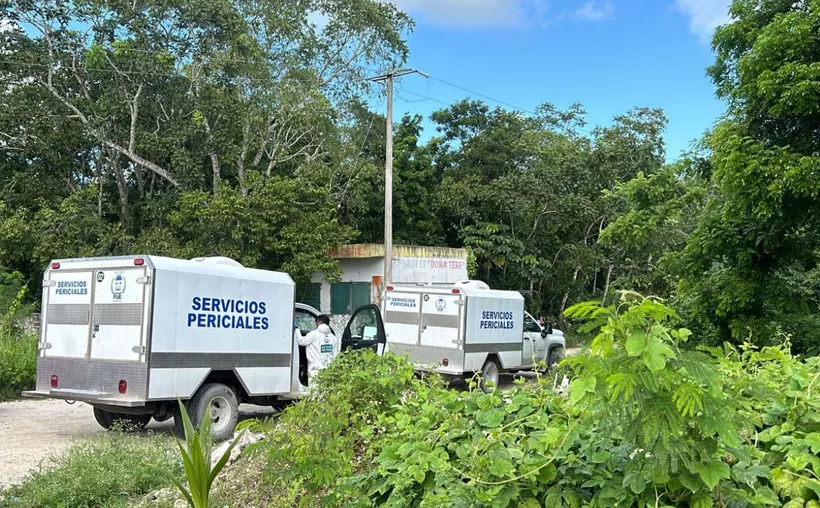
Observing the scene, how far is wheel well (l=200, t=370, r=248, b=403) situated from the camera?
900cm

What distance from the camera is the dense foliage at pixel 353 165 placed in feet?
38.3

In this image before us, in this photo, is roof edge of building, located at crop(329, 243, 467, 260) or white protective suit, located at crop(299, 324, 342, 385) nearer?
white protective suit, located at crop(299, 324, 342, 385)

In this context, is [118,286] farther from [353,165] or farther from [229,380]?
[353,165]

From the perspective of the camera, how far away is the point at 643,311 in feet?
8.68

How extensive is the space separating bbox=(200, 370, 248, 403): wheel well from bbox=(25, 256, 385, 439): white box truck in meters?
0.02

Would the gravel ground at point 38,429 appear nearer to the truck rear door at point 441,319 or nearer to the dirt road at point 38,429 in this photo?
the dirt road at point 38,429

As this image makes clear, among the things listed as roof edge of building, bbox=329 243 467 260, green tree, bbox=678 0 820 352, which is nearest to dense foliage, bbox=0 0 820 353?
green tree, bbox=678 0 820 352

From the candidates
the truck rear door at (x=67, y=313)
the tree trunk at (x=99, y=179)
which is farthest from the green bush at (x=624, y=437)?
the tree trunk at (x=99, y=179)

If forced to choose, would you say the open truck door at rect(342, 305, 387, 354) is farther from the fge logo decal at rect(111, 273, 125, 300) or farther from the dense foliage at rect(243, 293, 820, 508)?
the dense foliage at rect(243, 293, 820, 508)

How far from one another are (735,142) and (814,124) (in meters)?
1.26

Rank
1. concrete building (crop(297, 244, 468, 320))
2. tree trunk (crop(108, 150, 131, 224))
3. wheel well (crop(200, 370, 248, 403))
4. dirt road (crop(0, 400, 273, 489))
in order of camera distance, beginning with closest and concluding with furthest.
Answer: dirt road (crop(0, 400, 273, 489)) → wheel well (crop(200, 370, 248, 403)) → tree trunk (crop(108, 150, 131, 224)) → concrete building (crop(297, 244, 468, 320))

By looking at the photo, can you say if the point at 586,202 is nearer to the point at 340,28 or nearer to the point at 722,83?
the point at 340,28

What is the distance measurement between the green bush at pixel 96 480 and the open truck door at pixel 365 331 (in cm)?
464

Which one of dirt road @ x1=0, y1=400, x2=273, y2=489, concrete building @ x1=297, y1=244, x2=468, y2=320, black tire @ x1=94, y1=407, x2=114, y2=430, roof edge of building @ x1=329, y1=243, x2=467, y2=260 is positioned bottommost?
dirt road @ x1=0, y1=400, x2=273, y2=489
